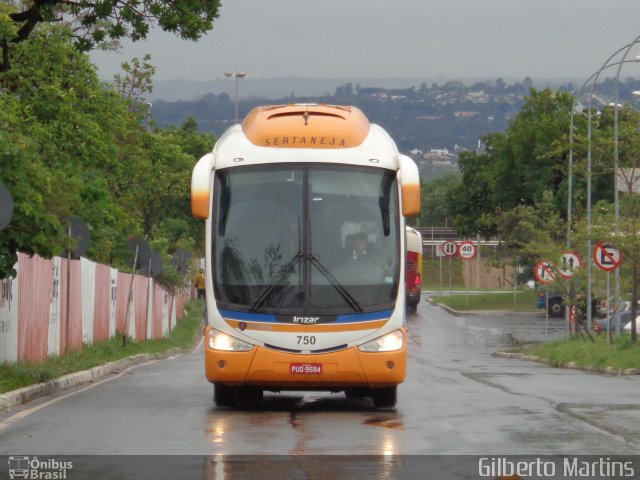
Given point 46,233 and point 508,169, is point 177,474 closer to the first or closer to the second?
point 46,233

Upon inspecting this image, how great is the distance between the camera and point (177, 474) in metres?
9.48

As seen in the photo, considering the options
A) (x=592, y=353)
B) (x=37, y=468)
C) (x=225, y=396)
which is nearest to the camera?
(x=37, y=468)

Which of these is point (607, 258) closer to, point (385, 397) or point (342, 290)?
point (385, 397)

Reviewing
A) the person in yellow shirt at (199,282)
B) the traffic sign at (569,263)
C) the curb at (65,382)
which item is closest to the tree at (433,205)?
the person in yellow shirt at (199,282)

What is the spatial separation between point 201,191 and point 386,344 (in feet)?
8.71

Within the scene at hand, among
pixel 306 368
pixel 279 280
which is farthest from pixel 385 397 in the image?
pixel 279 280

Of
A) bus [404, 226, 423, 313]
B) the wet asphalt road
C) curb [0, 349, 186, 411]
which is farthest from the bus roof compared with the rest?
bus [404, 226, 423, 313]

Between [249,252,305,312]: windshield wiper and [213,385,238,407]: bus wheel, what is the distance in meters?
1.16

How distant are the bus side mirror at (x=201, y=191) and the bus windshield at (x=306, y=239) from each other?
17 centimetres

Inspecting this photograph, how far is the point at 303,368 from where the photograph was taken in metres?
14.2

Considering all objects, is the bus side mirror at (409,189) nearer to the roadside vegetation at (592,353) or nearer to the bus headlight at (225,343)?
the bus headlight at (225,343)

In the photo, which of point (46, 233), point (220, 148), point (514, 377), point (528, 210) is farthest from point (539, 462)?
point (528, 210)

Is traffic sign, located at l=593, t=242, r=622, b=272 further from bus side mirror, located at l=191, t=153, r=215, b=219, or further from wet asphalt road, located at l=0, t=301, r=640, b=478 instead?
bus side mirror, located at l=191, t=153, r=215, b=219

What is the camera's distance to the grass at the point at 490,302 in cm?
6444
